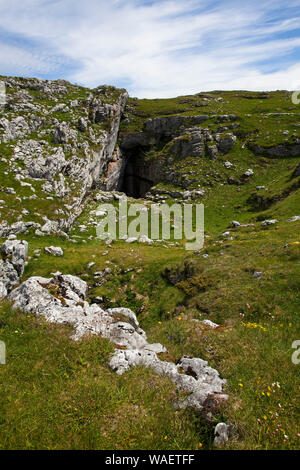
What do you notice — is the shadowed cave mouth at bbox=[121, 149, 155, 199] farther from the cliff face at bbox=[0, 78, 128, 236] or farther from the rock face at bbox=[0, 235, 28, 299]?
the rock face at bbox=[0, 235, 28, 299]

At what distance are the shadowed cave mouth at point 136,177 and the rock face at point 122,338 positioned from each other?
6153cm

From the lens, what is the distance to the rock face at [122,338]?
722 cm

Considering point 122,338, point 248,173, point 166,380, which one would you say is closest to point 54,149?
point 122,338

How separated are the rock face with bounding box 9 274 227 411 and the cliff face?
61.2ft

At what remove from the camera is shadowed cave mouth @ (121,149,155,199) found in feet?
237

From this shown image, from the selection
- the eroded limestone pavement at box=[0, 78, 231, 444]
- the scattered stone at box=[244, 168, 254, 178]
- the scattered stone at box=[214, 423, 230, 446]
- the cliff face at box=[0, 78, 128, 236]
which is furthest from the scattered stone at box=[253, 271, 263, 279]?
the scattered stone at box=[244, 168, 254, 178]

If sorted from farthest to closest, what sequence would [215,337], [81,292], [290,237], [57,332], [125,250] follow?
[125,250], [290,237], [81,292], [215,337], [57,332]

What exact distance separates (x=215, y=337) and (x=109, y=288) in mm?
12917

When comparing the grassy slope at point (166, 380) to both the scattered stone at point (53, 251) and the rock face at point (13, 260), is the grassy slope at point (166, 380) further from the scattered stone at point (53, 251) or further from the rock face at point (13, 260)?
the scattered stone at point (53, 251)

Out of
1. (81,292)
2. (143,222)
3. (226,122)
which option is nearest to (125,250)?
(81,292)

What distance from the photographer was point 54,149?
42.8 meters

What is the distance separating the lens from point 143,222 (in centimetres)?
4131
